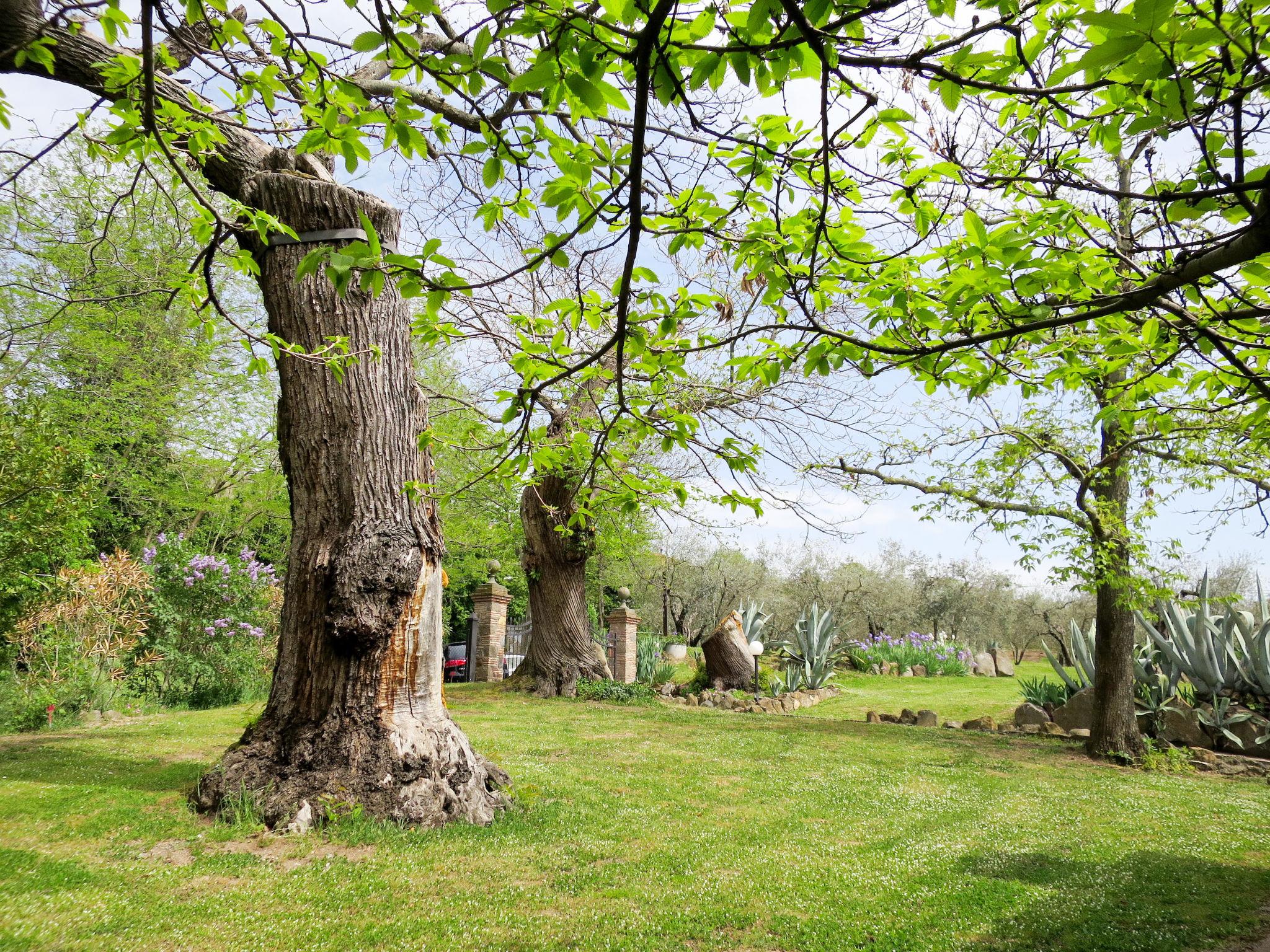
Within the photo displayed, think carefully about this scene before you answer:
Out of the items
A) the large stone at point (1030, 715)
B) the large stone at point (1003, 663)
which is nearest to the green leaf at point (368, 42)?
the large stone at point (1030, 715)

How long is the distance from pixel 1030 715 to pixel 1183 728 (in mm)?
2205

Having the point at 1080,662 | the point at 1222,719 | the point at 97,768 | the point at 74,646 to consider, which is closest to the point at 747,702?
the point at 1080,662

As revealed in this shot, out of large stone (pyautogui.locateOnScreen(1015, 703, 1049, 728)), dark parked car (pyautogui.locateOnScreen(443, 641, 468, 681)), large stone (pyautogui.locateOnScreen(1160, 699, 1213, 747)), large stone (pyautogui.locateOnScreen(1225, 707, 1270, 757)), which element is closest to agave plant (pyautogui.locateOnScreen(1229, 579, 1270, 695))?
large stone (pyautogui.locateOnScreen(1225, 707, 1270, 757))

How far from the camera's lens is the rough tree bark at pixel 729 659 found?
14.8m

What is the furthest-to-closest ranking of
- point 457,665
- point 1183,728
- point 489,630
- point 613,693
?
point 457,665
point 489,630
point 613,693
point 1183,728

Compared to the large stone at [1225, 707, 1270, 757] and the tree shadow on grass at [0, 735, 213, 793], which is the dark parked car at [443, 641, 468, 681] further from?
the large stone at [1225, 707, 1270, 757]

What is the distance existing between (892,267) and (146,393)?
19.2 metres

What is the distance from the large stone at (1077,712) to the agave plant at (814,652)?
517cm

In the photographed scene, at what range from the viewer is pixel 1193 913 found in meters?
3.93

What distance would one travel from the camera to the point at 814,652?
15.5 metres

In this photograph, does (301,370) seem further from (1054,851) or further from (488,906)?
(1054,851)

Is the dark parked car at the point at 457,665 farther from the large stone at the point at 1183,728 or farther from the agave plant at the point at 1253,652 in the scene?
the agave plant at the point at 1253,652

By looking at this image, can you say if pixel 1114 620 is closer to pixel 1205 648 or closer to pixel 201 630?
pixel 1205 648

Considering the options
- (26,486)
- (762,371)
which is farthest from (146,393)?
(762,371)
